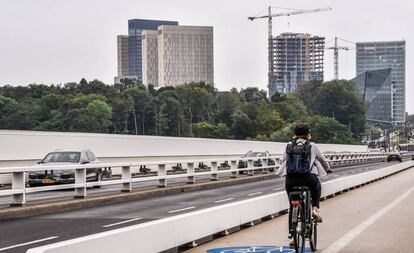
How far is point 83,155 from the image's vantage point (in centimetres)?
2845

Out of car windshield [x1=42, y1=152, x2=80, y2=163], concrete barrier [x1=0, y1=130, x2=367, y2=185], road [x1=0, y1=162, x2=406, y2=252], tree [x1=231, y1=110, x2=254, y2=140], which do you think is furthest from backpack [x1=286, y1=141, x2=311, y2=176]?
tree [x1=231, y1=110, x2=254, y2=140]

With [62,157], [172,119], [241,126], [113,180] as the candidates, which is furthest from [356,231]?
[241,126]

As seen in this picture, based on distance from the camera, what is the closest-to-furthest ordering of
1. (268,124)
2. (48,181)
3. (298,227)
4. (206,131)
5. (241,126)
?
(298,227), (48,181), (206,131), (268,124), (241,126)

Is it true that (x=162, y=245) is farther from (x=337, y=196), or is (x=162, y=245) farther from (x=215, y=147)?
(x=215, y=147)

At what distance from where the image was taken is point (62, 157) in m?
28.2

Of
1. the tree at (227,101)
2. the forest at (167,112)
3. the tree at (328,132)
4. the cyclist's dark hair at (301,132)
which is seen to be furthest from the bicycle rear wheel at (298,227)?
the tree at (227,101)

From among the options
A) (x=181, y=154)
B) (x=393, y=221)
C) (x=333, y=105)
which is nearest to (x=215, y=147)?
(x=181, y=154)

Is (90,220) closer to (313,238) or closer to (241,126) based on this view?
(313,238)

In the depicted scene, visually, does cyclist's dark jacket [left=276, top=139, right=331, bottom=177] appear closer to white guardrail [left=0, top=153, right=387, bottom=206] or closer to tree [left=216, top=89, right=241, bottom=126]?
white guardrail [left=0, top=153, right=387, bottom=206]

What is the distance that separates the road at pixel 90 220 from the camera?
12734mm

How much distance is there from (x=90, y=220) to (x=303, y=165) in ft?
22.1

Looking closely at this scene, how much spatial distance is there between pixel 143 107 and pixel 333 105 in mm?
73913

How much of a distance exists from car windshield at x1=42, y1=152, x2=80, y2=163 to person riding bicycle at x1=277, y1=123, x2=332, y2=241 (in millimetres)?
17671

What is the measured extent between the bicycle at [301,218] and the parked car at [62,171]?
46.6 feet
